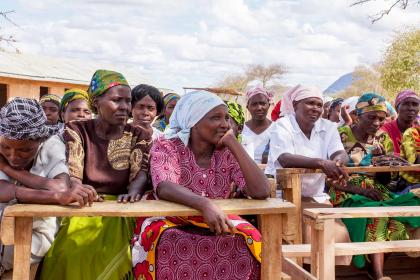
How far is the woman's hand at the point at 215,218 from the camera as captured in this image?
2.88 metres

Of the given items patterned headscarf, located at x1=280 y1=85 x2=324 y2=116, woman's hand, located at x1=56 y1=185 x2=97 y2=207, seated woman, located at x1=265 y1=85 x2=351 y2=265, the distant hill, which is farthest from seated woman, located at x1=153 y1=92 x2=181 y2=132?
the distant hill

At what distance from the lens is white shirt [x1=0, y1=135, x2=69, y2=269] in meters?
3.16

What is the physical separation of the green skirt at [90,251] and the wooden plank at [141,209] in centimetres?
39

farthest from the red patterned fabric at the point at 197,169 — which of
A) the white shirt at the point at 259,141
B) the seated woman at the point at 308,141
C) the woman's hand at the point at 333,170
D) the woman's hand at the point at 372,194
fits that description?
the white shirt at the point at 259,141

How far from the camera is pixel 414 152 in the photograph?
5227 millimetres

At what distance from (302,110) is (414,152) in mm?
1103

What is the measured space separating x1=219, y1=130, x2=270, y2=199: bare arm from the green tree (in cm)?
2437

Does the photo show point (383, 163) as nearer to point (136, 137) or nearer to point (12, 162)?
point (136, 137)

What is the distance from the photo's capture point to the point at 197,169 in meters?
3.65

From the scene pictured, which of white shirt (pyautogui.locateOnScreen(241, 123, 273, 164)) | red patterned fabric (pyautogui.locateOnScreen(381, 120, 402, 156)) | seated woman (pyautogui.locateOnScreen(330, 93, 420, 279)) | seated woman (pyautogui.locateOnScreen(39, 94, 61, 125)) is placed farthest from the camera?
seated woman (pyautogui.locateOnScreen(39, 94, 61, 125))

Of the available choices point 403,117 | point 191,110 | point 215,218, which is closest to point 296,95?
point 403,117

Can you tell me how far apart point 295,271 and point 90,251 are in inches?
64.6

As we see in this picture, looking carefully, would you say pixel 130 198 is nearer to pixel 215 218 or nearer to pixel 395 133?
pixel 215 218

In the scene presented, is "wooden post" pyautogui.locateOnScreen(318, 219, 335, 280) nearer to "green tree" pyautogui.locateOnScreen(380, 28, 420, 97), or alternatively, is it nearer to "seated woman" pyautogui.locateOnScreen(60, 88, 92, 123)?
"seated woman" pyautogui.locateOnScreen(60, 88, 92, 123)
